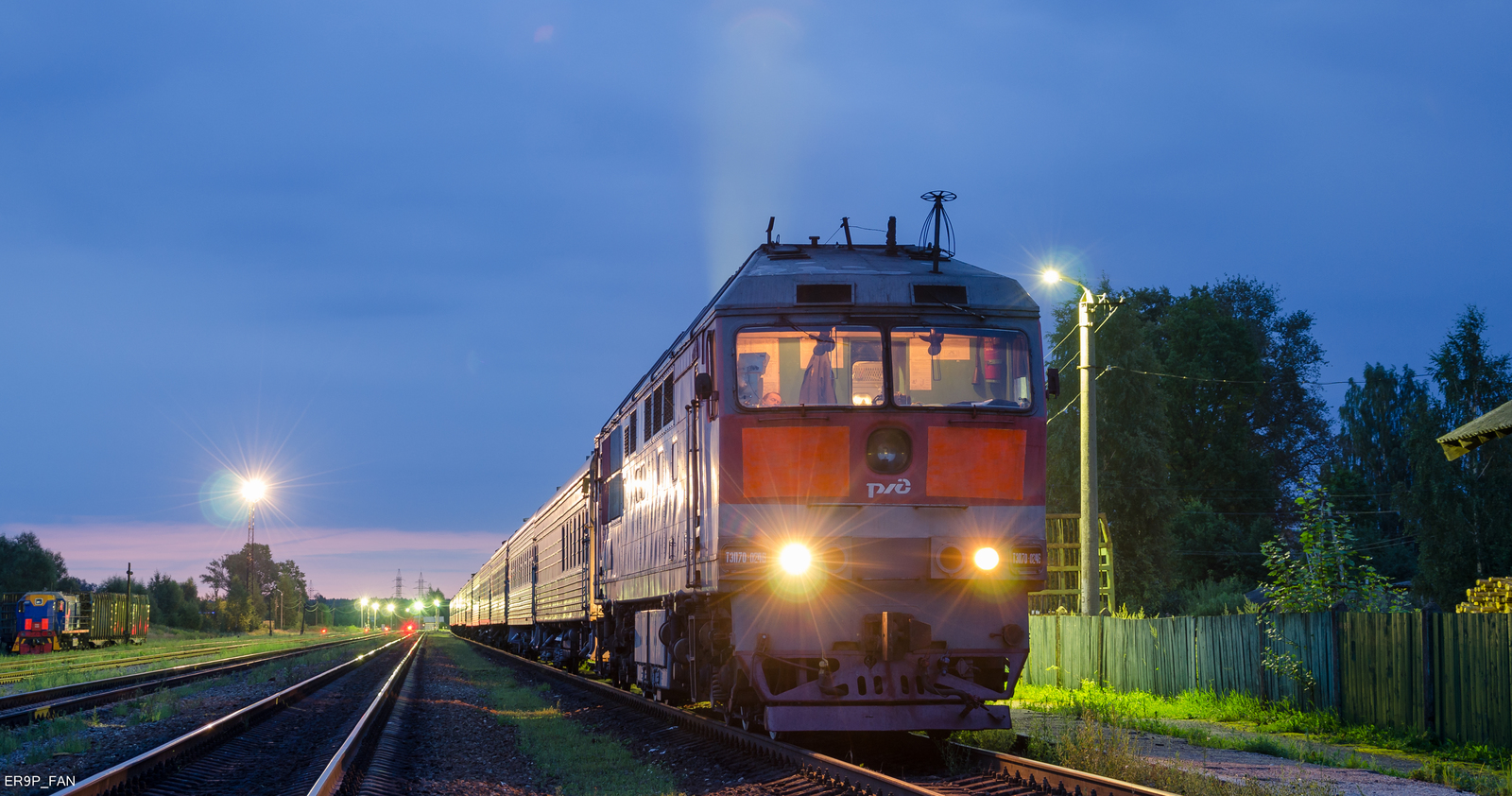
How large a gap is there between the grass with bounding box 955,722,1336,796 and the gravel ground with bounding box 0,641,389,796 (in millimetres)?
8208

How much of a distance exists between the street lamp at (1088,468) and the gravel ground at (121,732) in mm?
12542

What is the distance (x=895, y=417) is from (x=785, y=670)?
239 centimetres

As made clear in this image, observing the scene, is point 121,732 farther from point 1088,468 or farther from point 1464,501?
point 1464,501

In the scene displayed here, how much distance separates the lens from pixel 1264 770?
969 centimetres

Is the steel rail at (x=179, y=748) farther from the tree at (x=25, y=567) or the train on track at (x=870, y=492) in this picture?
the tree at (x=25, y=567)

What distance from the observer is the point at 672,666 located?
42.6ft

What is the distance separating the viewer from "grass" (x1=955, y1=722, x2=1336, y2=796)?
25.4 ft

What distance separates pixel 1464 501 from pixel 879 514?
42.0 metres

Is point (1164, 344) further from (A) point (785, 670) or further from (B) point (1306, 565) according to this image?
(A) point (785, 670)

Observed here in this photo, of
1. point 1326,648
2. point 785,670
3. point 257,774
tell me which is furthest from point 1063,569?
point 257,774

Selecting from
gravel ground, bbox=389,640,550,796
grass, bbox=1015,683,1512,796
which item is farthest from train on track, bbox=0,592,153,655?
grass, bbox=1015,683,1512,796

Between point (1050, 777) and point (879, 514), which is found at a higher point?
→ point (879, 514)

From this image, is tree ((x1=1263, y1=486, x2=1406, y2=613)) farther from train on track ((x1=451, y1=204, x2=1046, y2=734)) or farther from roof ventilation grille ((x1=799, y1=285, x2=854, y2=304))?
roof ventilation grille ((x1=799, y1=285, x2=854, y2=304))

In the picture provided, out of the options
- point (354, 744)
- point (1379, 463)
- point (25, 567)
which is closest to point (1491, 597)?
point (354, 744)
